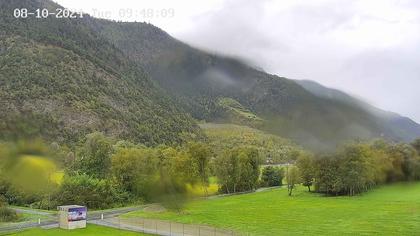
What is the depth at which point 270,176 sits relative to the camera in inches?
4830

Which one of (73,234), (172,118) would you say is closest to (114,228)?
(73,234)

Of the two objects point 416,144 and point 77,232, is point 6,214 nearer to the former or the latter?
point 77,232

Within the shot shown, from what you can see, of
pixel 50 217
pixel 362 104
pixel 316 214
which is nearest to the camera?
pixel 362 104

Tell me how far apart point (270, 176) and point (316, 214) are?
54200 mm

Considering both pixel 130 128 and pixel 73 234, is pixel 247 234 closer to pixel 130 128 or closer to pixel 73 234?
pixel 73 234

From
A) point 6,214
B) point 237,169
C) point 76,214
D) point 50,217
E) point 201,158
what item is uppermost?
point 201,158

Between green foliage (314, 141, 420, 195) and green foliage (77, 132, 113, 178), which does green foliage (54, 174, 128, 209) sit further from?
green foliage (314, 141, 420, 195)

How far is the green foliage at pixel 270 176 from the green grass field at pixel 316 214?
96.1 feet

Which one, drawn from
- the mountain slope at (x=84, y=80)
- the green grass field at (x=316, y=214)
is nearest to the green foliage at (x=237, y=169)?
the green grass field at (x=316, y=214)

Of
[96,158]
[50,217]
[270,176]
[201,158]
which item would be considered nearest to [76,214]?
[50,217]

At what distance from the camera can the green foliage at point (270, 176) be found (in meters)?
122

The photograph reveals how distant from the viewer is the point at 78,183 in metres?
76.1

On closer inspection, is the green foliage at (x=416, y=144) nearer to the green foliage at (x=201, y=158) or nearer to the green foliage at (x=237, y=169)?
the green foliage at (x=201, y=158)

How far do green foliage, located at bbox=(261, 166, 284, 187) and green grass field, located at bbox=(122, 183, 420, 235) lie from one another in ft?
96.1
